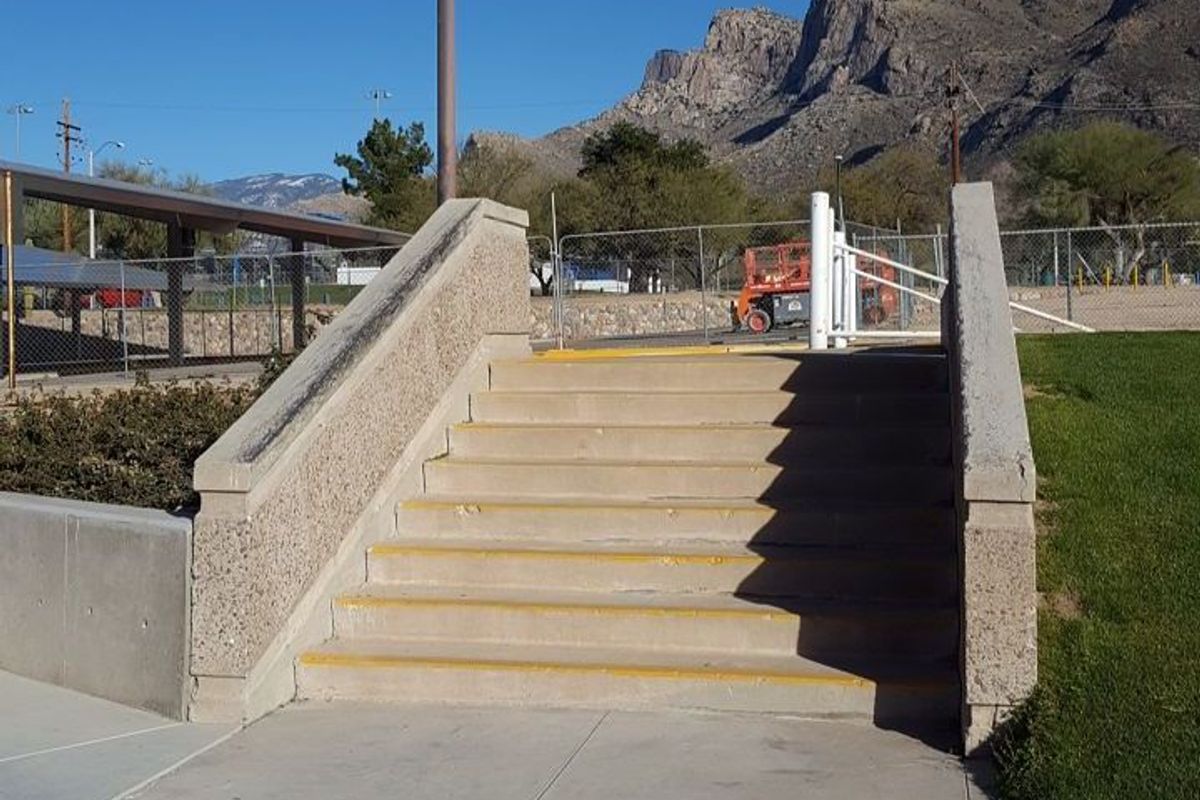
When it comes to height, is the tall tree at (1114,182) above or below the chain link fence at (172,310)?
above

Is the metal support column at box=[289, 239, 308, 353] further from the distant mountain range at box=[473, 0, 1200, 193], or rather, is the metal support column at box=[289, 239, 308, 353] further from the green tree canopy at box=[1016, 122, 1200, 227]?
the green tree canopy at box=[1016, 122, 1200, 227]

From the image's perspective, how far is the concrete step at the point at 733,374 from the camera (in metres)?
8.71

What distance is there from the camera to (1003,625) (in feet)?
18.3

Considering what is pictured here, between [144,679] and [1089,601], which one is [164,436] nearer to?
[144,679]

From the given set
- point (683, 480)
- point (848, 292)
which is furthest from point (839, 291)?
point (683, 480)

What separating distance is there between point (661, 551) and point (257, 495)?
6.60 feet

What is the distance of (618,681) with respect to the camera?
247 inches

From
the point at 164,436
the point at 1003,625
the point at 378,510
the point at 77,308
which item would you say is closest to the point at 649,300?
the point at 77,308

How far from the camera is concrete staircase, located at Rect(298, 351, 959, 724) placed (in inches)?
250

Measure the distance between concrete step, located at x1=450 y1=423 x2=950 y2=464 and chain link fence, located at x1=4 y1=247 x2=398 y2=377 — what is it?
913cm

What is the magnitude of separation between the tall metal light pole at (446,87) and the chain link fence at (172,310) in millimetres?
6429

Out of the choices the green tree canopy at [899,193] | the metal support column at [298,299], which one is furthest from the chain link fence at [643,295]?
the green tree canopy at [899,193]

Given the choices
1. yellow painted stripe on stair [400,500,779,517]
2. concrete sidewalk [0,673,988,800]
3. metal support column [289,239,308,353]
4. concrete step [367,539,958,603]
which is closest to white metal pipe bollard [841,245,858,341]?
yellow painted stripe on stair [400,500,779,517]

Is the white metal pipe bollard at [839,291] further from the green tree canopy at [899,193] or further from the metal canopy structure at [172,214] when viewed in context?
the green tree canopy at [899,193]
